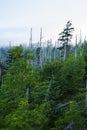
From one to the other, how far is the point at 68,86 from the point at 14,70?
9.71 metres

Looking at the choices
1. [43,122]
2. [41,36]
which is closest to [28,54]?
[43,122]

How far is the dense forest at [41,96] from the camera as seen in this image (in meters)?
26.3

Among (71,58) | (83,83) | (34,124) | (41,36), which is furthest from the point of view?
(41,36)

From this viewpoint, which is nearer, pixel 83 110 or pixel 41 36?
pixel 83 110

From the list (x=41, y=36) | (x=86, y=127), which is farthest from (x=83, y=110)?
(x=41, y=36)

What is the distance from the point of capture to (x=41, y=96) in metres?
34.3

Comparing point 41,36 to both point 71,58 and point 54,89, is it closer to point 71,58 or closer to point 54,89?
A: point 71,58

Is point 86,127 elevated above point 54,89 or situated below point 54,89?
below

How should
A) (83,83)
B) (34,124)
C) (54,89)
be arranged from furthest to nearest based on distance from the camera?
1. (83,83)
2. (54,89)
3. (34,124)

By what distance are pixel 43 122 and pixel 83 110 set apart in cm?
432

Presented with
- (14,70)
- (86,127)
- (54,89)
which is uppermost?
(14,70)

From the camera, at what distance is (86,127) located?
28.8 meters

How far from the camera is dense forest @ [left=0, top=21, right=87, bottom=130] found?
1036 inches

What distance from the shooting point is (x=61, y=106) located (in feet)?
109
